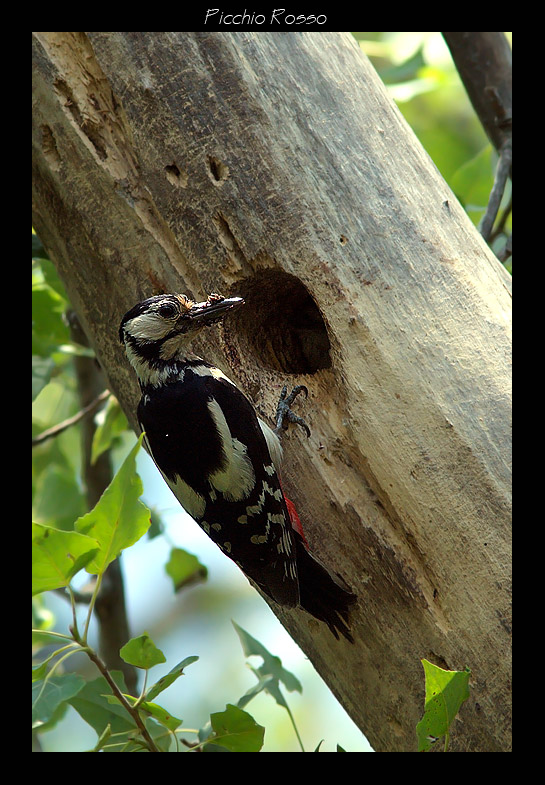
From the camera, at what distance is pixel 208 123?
92.1 inches

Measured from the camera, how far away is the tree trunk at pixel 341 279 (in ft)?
7.01

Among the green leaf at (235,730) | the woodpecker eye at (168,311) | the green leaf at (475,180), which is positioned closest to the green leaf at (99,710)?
the green leaf at (235,730)

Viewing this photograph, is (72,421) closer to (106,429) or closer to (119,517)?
(106,429)

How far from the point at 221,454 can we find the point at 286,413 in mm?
313

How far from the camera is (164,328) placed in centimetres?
255

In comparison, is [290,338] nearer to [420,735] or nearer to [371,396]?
[371,396]

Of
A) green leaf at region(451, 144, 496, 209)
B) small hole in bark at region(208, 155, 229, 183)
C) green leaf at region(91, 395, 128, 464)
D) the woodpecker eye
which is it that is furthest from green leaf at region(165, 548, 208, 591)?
green leaf at region(451, 144, 496, 209)

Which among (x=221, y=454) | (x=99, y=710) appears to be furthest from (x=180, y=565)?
(x=99, y=710)

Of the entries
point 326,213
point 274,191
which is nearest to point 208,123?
point 274,191

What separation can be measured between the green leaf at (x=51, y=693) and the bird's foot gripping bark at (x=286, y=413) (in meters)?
0.91

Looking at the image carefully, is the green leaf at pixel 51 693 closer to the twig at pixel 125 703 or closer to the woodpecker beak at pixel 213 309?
the twig at pixel 125 703

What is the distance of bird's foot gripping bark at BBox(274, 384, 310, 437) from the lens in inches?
89.9

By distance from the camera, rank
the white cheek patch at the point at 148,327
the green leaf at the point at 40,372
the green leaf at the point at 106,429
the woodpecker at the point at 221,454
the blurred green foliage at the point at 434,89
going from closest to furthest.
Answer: the woodpecker at the point at 221,454 → the white cheek patch at the point at 148,327 → the green leaf at the point at 40,372 → the green leaf at the point at 106,429 → the blurred green foliage at the point at 434,89

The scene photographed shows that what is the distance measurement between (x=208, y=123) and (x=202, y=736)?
6.15 feet
